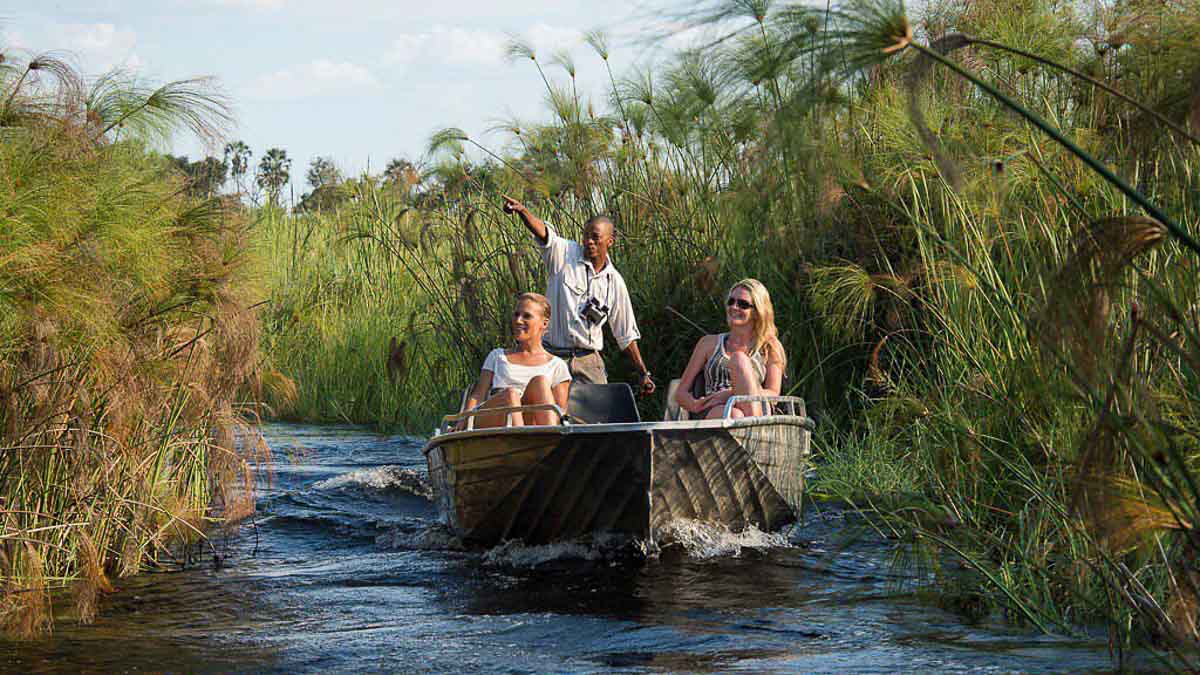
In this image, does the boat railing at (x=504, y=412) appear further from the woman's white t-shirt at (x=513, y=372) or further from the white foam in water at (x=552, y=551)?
the white foam in water at (x=552, y=551)

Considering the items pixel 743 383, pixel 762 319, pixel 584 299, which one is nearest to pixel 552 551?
pixel 743 383

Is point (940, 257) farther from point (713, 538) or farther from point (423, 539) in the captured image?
point (423, 539)

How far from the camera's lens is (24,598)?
16.1 feet

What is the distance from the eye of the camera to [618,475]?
6414mm

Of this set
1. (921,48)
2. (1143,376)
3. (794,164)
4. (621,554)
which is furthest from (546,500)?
(921,48)

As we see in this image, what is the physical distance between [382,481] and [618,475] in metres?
3.87

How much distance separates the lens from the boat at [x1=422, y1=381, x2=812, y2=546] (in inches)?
249

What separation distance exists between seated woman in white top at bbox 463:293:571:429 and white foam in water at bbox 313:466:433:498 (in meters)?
2.48

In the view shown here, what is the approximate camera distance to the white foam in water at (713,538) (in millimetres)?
6723

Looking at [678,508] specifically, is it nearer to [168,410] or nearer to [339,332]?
[168,410]

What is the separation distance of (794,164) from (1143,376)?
1.99 m

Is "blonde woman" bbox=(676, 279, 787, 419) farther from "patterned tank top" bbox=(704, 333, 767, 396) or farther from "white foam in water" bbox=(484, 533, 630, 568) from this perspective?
"white foam in water" bbox=(484, 533, 630, 568)

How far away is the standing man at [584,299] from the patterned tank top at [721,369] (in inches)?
39.8

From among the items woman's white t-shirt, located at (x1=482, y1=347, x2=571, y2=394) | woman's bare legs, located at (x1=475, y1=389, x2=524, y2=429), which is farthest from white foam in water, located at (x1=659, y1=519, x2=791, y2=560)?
woman's white t-shirt, located at (x1=482, y1=347, x2=571, y2=394)
